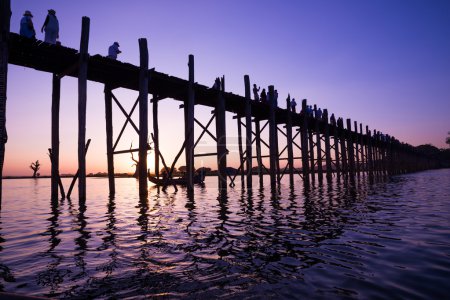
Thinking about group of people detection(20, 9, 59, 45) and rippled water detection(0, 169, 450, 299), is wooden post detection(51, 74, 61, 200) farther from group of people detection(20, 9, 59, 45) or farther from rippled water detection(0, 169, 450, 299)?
rippled water detection(0, 169, 450, 299)

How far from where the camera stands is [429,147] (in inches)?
4437

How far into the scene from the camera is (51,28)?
10.5m

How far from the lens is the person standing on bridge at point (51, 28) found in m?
10.4

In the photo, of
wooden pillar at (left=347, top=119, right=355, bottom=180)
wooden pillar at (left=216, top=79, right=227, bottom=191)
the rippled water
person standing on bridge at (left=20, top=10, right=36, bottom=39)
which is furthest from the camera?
wooden pillar at (left=347, top=119, right=355, bottom=180)

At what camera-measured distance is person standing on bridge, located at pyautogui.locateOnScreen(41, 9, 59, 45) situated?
1043 cm

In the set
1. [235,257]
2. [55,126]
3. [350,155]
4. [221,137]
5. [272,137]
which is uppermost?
[272,137]

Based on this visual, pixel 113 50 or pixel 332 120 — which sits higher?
pixel 113 50

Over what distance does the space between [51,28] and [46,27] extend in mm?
171

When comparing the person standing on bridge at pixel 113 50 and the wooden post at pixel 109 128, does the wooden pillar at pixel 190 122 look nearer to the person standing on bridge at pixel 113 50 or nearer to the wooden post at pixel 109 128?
the person standing on bridge at pixel 113 50

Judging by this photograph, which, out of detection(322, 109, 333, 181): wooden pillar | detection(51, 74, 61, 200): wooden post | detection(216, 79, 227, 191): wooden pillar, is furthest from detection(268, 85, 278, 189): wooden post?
detection(51, 74, 61, 200): wooden post

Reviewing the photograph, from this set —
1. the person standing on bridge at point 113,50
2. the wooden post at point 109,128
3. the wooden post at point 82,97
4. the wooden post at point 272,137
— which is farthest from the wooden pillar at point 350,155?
the wooden post at point 82,97

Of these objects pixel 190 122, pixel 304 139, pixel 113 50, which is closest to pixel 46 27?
pixel 113 50

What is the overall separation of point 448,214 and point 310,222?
133 inches

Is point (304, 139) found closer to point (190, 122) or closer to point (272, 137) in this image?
point (272, 137)
